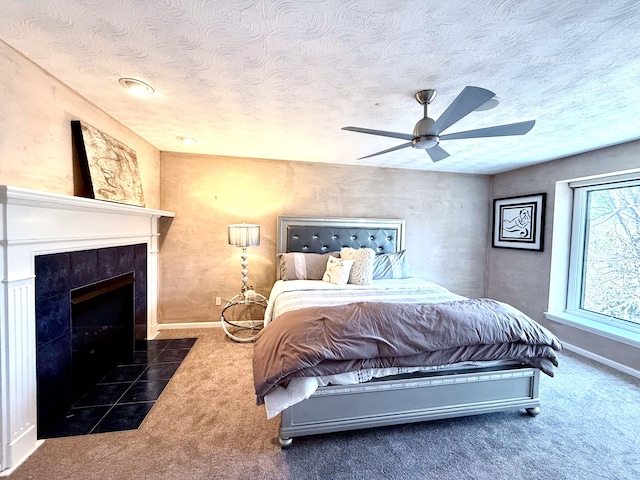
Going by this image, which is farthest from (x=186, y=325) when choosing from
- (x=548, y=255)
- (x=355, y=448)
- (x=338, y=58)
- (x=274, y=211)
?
(x=548, y=255)

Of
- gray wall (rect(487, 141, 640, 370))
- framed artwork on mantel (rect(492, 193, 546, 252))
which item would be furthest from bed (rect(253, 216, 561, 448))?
framed artwork on mantel (rect(492, 193, 546, 252))

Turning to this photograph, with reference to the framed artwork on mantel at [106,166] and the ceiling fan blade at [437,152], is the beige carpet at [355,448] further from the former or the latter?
the ceiling fan blade at [437,152]


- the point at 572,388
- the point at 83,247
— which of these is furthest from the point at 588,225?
→ the point at 83,247

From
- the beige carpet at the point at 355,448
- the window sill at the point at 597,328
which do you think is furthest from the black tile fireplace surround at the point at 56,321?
the window sill at the point at 597,328

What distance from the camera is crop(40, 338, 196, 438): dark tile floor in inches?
70.5

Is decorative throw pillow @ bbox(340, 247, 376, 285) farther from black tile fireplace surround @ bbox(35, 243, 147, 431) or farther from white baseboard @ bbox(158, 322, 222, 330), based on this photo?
black tile fireplace surround @ bbox(35, 243, 147, 431)

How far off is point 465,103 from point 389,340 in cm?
142

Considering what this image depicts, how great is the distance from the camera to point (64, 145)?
1.88 m

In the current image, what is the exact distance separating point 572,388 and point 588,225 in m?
2.02

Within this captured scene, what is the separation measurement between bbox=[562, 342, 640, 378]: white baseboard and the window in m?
0.39

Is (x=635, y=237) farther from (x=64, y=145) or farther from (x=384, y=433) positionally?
(x=64, y=145)

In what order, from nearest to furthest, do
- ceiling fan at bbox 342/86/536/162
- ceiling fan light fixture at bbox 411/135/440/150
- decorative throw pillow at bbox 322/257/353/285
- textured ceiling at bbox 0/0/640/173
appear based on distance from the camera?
textured ceiling at bbox 0/0/640/173 → ceiling fan at bbox 342/86/536/162 → ceiling fan light fixture at bbox 411/135/440/150 → decorative throw pillow at bbox 322/257/353/285

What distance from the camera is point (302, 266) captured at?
3.31 m

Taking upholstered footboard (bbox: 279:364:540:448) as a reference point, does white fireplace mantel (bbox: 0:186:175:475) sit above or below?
above
